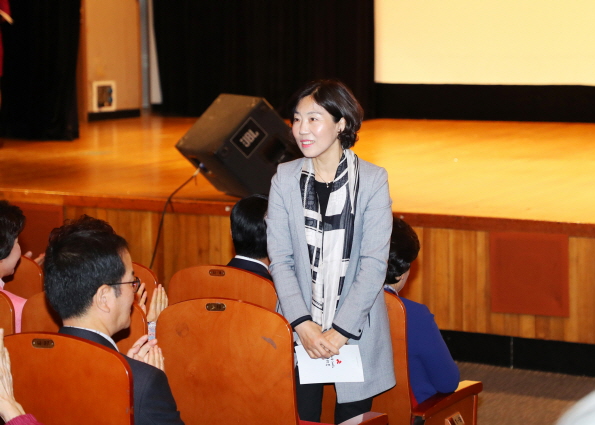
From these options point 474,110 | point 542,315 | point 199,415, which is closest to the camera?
point 199,415

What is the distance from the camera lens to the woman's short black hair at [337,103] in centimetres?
187

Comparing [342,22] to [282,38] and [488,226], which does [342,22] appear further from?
[488,226]

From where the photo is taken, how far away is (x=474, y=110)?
324 inches

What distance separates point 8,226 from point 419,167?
320cm

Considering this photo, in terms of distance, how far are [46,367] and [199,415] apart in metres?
0.43

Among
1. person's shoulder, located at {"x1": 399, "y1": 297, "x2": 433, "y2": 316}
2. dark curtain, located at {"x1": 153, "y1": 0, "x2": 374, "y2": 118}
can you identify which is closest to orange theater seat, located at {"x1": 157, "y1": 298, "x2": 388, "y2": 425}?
person's shoulder, located at {"x1": 399, "y1": 297, "x2": 433, "y2": 316}

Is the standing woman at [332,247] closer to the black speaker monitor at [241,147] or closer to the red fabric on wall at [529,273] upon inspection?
the red fabric on wall at [529,273]

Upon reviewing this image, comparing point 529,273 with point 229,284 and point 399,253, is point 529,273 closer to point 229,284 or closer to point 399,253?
point 399,253

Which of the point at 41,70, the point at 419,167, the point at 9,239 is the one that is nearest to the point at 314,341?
the point at 9,239

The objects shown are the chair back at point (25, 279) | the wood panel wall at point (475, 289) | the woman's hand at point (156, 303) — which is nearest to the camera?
the woman's hand at point (156, 303)

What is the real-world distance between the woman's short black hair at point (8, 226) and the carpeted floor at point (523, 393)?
1616 millimetres

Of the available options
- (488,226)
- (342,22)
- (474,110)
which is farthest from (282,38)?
(488,226)

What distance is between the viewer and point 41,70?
7281 mm

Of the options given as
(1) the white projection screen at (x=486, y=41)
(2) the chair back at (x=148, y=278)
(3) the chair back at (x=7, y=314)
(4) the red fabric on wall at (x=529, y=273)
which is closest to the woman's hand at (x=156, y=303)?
(2) the chair back at (x=148, y=278)
